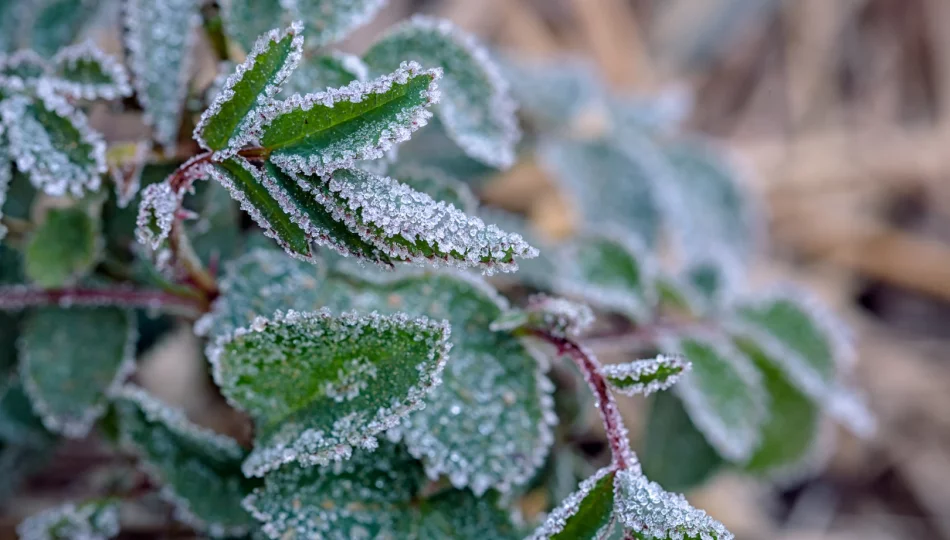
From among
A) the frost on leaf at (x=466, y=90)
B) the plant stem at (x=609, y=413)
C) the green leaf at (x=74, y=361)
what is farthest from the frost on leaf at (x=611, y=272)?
the green leaf at (x=74, y=361)

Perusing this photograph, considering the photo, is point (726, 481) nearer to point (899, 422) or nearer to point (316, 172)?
point (899, 422)

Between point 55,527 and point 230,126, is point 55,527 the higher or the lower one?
the lower one

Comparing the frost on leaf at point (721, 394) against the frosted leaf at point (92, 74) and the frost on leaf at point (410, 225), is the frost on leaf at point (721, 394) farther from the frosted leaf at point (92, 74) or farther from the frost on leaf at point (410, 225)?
the frosted leaf at point (92, 74)

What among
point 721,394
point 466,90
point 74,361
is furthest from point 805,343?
point 74,361

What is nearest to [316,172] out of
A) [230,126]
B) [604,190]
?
[230,126]

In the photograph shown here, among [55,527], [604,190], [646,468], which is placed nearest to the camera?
[55,527]

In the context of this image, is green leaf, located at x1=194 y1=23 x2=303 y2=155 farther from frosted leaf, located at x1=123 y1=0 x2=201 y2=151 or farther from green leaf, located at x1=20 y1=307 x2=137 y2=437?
green leaf, located at x1=20 y1=307 x2=137 y2=437

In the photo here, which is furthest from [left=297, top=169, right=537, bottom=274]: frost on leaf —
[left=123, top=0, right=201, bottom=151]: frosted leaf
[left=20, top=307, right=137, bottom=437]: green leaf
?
[left=20, top=307, right=137, bottom=437]: green leaf
